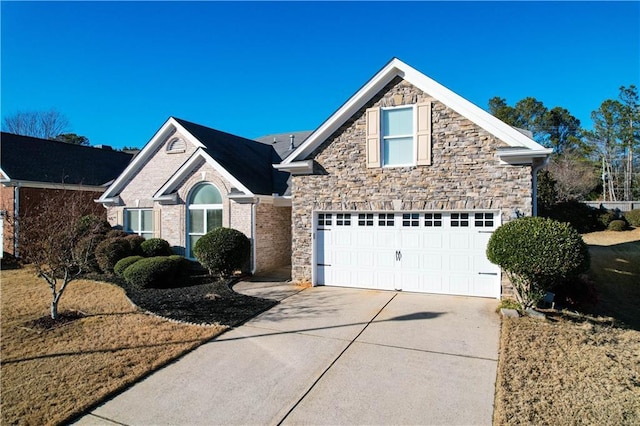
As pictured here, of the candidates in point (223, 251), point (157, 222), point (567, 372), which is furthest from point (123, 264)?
point (567, 372)

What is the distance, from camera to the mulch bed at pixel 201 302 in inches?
323

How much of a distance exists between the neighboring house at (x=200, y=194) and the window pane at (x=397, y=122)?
16.3ft

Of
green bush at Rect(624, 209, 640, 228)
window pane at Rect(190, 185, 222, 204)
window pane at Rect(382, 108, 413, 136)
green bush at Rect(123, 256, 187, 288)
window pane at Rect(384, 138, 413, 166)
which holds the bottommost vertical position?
green bush at Rect(123, 256, 187, 288)

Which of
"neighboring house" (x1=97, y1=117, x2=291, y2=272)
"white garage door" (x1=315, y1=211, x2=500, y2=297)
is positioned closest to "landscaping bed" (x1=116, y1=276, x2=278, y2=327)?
"neighboring house" (x1=97, y1=117, x2=291, y2=272)

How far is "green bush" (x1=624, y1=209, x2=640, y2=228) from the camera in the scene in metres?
24.7

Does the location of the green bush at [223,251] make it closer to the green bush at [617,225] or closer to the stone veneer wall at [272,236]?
the stone veneer wall at [272,236]

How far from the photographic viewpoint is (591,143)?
37.8 m

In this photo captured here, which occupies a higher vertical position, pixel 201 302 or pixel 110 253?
pixel 110 253

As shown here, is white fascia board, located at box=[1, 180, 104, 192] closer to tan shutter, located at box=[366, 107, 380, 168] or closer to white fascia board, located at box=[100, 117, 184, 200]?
white fascia board, located at box=[100, 117, 184, 200]

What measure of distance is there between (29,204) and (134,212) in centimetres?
576

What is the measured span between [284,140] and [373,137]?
38.1ft

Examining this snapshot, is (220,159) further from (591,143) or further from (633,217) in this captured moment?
(591,143)

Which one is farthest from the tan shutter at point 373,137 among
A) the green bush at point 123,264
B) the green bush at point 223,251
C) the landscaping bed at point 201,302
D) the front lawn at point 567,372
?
the green bush at point 123,264

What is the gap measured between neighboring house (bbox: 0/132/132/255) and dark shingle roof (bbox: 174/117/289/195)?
7.82 metres
